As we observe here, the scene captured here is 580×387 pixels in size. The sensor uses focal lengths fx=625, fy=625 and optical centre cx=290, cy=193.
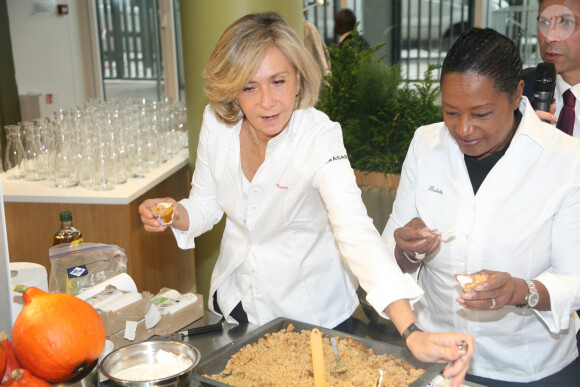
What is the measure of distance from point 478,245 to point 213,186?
0.86 metres

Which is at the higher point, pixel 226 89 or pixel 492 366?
pixel 226 89

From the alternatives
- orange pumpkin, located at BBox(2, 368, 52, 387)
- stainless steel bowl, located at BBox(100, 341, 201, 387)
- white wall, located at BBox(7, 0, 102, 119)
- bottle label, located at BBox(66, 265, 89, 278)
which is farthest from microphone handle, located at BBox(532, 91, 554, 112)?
white wall, located at BBox(7, 0, 102, 119)

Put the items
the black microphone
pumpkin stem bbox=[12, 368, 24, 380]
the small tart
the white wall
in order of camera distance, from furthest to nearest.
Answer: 1. the white wall
2. the black microphone
3. the small tart
4. pumpkin stem bbox=[12, 368, 24, 380]

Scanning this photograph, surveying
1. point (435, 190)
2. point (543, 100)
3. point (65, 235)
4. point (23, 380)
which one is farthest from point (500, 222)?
point (65, 235)

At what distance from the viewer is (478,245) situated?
1.69 m

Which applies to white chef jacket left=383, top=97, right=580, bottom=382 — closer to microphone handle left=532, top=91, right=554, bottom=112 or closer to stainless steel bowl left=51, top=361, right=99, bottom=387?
microphone handle left=532, top=91, right=554, bottom=112

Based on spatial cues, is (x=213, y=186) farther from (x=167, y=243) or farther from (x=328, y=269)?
(x=167, y=243)

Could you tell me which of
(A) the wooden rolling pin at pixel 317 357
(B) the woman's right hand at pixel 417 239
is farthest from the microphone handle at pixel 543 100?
(A) the wooden rolling pin at pixel 317 357

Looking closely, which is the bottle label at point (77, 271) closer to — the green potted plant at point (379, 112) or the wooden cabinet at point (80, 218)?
the wooden cabinet at point (80, 218)

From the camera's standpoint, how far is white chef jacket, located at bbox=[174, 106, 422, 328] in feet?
5.93

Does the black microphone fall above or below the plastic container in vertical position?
above

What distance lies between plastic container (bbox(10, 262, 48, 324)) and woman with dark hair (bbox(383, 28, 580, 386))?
3.03 feet

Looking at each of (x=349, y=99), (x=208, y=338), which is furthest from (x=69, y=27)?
(x=208, y=338)

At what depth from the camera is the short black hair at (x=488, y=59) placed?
1.57 meters
